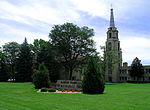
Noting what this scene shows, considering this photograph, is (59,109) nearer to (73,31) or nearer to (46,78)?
(46,78)

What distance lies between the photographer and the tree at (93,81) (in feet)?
57.5

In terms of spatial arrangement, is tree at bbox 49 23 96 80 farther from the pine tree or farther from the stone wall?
the stone wall

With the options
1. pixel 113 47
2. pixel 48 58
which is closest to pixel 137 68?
pixel 113 47

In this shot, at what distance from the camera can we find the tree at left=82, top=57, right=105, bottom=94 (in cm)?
1753

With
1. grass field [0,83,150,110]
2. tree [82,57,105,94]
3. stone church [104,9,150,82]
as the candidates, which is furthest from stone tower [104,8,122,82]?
grass field [0,83,150,110]

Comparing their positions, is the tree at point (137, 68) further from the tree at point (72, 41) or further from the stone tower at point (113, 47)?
the tree at point (72, 41)

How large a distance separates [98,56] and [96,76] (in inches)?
1124

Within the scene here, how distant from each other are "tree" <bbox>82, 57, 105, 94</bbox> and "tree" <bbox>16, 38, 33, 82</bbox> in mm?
33671

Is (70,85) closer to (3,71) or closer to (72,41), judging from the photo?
(72,41)

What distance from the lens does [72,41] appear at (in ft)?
147

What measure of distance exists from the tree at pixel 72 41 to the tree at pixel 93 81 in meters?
25.7

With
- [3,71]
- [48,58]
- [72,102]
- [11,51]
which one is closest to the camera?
[72,102]

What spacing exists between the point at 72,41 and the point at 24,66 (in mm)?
16657

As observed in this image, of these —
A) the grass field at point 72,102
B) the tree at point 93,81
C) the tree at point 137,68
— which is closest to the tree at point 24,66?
the tree at point 93,81
